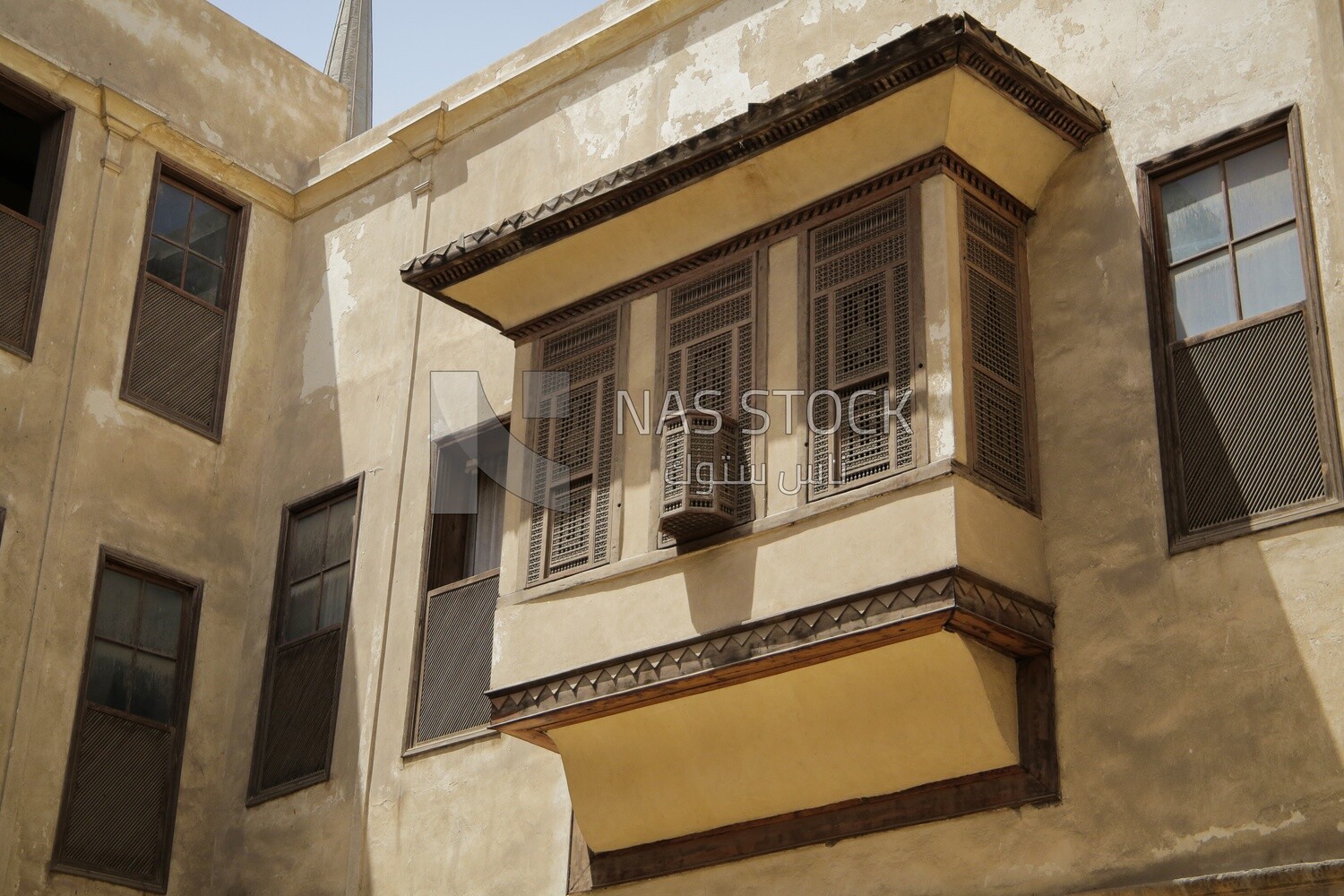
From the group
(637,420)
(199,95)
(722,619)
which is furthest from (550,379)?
(199,95)

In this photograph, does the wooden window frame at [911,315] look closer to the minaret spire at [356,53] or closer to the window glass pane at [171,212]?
the window glass pane at [171,212]

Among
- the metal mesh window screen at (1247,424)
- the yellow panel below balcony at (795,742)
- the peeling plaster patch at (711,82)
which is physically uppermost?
the peeling plaster patch at (711,82)

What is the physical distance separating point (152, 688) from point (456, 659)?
2308 mm

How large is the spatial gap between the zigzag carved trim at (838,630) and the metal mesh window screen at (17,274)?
4921 millimetres

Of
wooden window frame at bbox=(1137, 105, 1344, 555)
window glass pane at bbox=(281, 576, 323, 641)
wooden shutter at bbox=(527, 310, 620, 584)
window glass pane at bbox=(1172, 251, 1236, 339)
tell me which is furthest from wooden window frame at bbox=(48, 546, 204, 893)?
window glass pane at bbox=(1172, 251, 1236, 339)

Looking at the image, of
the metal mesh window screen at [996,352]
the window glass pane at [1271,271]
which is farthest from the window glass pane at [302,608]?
the window glass pane at [1271,271]

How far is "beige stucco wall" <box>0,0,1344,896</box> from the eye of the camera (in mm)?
7680

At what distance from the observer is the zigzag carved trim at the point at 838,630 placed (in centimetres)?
779

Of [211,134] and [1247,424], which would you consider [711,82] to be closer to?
A: [211,134]

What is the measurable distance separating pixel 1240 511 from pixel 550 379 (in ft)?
12.3

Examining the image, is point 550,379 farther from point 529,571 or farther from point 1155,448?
point 1155,448

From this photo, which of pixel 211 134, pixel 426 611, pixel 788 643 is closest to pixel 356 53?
pixel 211 134

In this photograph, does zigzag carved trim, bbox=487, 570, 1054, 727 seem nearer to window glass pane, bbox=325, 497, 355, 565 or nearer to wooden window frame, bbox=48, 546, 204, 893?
window glass pane, bbox=325, 497, 355, 565

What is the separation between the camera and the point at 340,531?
39.8 ft
